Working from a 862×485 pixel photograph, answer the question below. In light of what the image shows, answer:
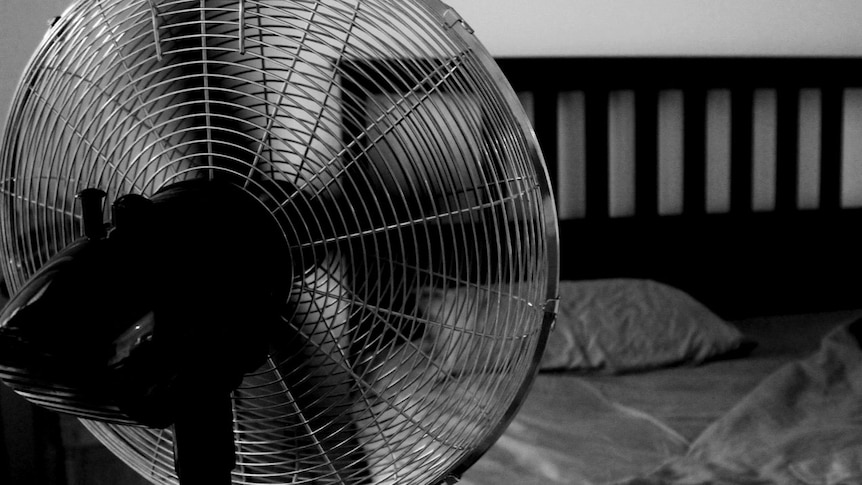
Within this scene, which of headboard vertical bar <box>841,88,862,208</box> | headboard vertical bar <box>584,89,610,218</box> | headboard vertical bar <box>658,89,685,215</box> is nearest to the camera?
headboard vertical bar <box>584,89,610,218</box>

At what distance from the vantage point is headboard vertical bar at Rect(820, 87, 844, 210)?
88.7 inches

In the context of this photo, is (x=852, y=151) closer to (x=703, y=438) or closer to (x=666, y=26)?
(x=666, y=26)

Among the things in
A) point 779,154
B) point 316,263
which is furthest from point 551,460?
point 779,154

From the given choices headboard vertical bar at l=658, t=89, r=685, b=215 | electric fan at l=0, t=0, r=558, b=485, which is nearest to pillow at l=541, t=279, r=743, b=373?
headboard vertical bar at l=658, t=89, r=685, b=215

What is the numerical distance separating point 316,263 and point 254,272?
0.06 meters

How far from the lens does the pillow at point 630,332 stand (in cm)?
172

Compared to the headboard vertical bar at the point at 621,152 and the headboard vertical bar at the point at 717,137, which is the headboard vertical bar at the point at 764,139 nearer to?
the headboard vertical bar at the point at 717,137

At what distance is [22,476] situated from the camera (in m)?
1.61

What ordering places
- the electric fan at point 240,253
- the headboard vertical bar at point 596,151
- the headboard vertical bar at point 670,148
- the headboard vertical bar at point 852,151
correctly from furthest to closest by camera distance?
the headboard vertical bar at point 852,151 < the headboard vertical bar at point 670,148 < the headboard vertical bar at point 596,151 < the electric fan at point 240,253

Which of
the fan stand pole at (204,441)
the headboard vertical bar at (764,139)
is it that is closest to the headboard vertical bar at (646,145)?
the headboard vertical bar at (764,139)

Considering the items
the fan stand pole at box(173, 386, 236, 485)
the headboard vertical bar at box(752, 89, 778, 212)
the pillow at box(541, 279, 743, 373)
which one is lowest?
the pillow at box(541, 279, 743, 373)

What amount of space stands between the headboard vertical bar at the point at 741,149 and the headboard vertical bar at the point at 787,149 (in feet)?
0.26

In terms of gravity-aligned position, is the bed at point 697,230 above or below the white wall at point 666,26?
below

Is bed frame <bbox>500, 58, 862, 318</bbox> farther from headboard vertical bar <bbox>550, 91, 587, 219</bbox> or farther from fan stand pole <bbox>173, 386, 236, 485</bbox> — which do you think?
fan stand pole <bbox>173, 386, 236, 485</bbox>
